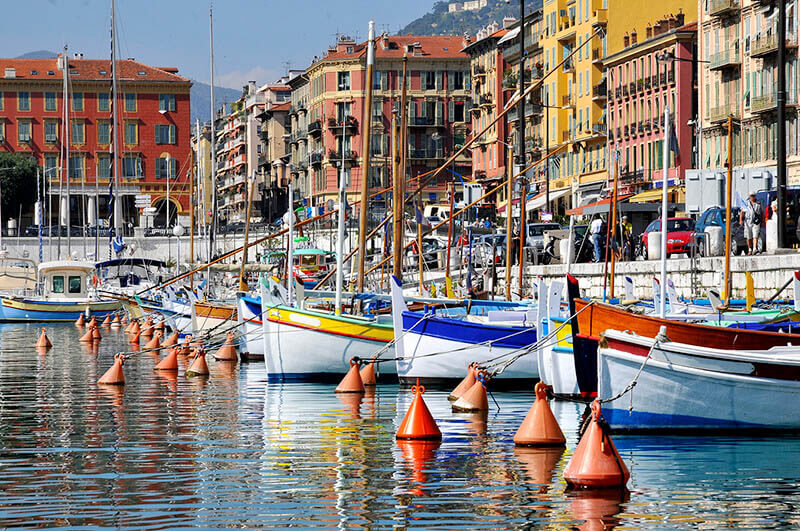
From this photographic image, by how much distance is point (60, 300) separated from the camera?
6706 centimetres

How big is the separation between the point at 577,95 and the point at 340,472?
8109 centimetres

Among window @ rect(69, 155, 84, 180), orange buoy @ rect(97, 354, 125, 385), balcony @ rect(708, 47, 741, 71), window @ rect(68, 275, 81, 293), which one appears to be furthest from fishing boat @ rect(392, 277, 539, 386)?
window @ rect(69, 155, 84, 180)

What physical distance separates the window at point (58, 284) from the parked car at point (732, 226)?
33.8m

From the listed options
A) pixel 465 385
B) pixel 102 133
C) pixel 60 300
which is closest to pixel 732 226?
pixel 465 385

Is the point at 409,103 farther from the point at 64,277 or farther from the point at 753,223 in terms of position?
the point at 753,223

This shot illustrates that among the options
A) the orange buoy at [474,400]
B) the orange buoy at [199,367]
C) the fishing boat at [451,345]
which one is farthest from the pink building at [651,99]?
the orange buoy at [474,400]

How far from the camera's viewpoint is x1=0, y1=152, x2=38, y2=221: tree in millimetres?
132125

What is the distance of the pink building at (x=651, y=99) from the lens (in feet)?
257

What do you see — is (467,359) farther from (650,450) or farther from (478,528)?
(478,528)

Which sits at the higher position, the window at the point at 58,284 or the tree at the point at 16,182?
the tree at the point at 16,182

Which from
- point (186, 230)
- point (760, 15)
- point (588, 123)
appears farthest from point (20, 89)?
point (760, 15)

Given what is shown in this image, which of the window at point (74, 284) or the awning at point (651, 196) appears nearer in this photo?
the window at point (74, 284)

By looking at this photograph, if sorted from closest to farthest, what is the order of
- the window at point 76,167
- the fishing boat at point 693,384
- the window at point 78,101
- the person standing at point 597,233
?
the fishing boat at point 693,384 < the person standing at point 597,233 < the window at point 76,167 < the window at point 78,101

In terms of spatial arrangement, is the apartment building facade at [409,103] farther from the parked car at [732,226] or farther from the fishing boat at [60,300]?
the parked car at [732,226]
